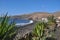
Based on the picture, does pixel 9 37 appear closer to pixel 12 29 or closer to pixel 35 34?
pixel 12 29

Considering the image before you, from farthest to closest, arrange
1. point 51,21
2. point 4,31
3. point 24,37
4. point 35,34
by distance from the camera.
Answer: point 51,21
point 35,34
point 24,37
point 4,31

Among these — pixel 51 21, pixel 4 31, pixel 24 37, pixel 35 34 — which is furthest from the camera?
pixel 51 21

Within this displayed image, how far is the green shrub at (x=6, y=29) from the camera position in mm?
8172

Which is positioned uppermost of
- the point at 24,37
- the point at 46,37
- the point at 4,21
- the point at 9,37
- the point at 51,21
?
the point at 4,21

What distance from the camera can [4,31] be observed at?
822cm

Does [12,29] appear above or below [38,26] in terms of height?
above

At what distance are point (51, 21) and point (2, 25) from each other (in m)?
15.7

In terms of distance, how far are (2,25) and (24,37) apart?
2.92 meters

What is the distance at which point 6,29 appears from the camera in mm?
8281

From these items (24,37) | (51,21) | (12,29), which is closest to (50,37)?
(24,37)

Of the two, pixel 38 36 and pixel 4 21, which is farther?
pixel 38 36

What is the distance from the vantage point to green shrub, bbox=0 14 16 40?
8172 millimetres

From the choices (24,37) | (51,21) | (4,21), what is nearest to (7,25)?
(4,21)

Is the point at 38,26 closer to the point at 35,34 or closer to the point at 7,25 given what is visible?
the point at 35,34
